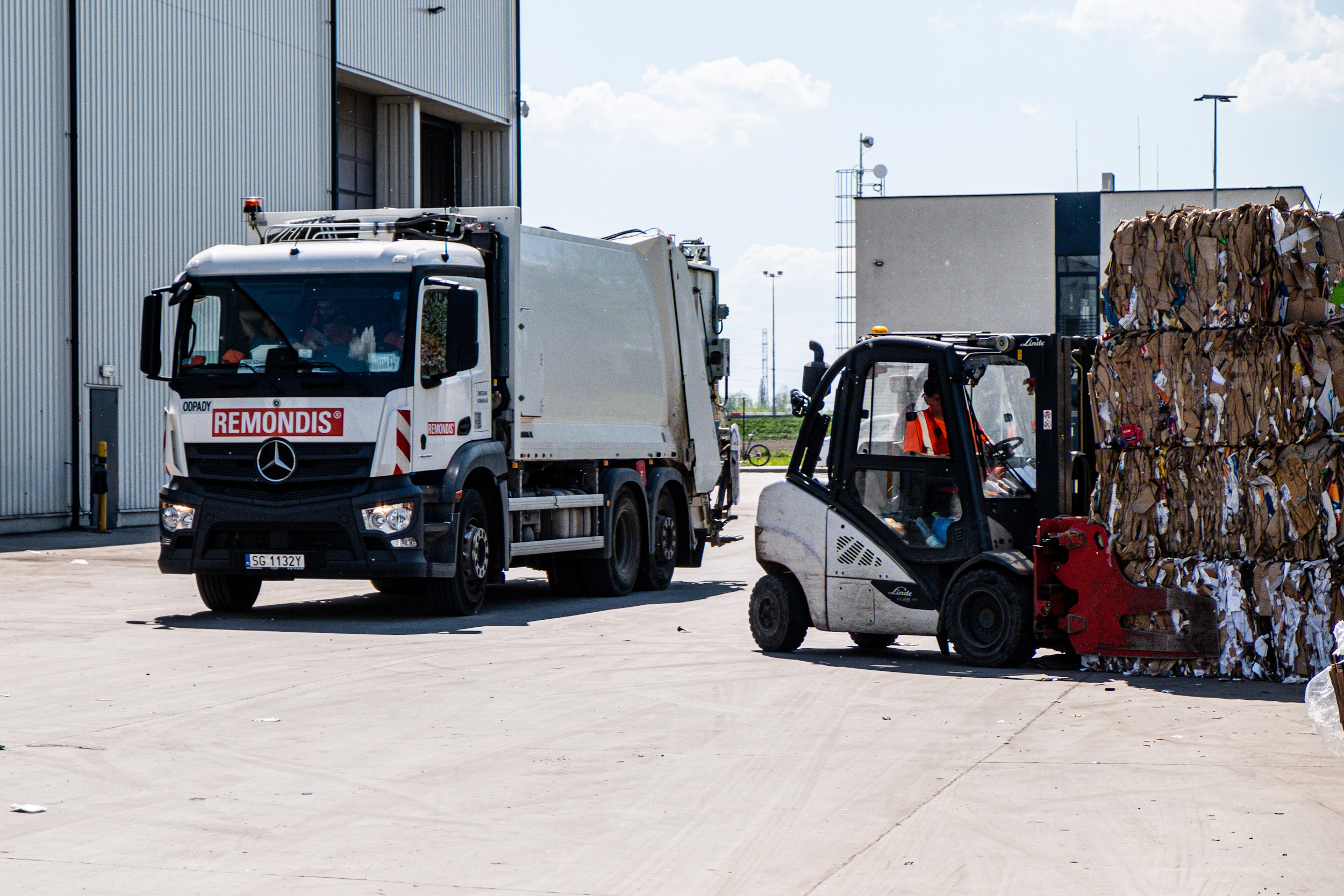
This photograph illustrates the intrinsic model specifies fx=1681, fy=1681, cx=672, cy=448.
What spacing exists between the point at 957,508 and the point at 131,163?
19140mm

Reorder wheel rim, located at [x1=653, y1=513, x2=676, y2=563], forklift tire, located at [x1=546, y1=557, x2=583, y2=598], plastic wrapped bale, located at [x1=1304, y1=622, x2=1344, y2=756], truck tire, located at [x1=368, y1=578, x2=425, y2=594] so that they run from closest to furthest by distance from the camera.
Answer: plastic wrapped bale, located at [x1=1304, y1=622, x2=1344, y2=756] < truck tire, located at [x1=368, y1=578, x2=425, y2=594] < forklift tire, located at [x1=546, y1=557, x2=583, y2=598] < wheel rim, located at [x1=653, y1=513, x2=676, y2=563]

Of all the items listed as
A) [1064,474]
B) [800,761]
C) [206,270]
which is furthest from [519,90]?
[800,761]

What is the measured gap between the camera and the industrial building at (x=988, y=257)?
179 ft

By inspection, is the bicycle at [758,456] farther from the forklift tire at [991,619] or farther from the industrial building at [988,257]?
the forklift tire at [991,619]

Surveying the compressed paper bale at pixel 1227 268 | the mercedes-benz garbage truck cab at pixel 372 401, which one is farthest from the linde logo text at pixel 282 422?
the compressed paper bale at pixel 1227 268

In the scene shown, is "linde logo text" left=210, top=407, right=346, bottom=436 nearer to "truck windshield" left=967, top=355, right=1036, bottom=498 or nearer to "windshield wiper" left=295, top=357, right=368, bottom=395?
"windshield wiper" left=295, top=357, right=368, bottom=395

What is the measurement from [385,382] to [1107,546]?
585 centimetres

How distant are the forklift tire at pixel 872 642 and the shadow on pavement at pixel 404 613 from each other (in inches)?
115

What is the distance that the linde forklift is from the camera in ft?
34.9

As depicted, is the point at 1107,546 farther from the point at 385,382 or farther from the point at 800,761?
the point at 385,382

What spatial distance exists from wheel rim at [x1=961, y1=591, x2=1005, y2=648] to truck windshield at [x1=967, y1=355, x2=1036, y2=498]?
2.33 feet

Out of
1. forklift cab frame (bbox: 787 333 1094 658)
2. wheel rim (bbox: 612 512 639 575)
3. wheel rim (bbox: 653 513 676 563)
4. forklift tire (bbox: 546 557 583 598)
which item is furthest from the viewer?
wheel rim (bbox: 653 513 676 563)

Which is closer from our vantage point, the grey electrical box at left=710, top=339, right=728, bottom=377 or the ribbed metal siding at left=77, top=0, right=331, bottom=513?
the grey electrical box at left=710, top=339, right=728, bottom=377

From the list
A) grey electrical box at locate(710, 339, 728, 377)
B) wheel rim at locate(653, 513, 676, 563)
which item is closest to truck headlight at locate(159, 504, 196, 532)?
wheel rim at locate(653, 513, 676, 563)
